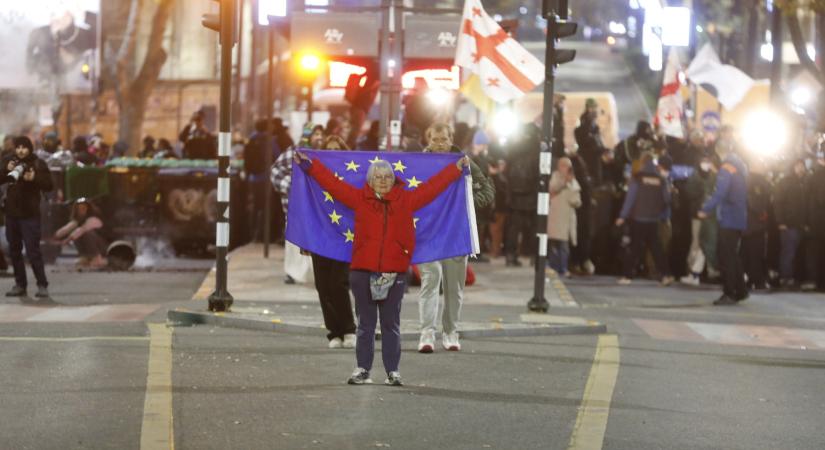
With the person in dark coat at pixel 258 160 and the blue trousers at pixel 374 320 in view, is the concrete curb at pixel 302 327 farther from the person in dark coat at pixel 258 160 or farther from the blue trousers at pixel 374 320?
the person in dark coat at pixel 258 160

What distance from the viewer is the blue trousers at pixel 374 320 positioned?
40.5 ft

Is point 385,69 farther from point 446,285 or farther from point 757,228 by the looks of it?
point 446,285

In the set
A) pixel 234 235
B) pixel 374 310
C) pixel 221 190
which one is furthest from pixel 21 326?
pixel 234 235

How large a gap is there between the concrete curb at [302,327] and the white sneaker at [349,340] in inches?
34.4

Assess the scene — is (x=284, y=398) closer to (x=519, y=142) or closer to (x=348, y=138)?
(x=519, y=142)

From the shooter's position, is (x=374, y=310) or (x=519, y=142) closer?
(x=374, y=310)

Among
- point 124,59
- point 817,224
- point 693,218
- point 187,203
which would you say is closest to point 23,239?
point 187,203

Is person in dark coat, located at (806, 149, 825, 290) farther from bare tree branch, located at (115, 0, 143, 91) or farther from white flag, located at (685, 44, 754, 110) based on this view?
bare tree branch, located at (115, 0, 143, 91)

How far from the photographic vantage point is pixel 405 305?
61.5 ft

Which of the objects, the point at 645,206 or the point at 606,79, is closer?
the point at 645,206

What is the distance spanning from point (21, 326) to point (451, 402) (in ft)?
18.5

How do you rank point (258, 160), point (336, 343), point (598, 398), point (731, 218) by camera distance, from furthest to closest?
point (258, 160)
point (731, 218)
point (336, 343)
point (598, 398)

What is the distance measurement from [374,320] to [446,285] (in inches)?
110

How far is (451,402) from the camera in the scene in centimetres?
1173
